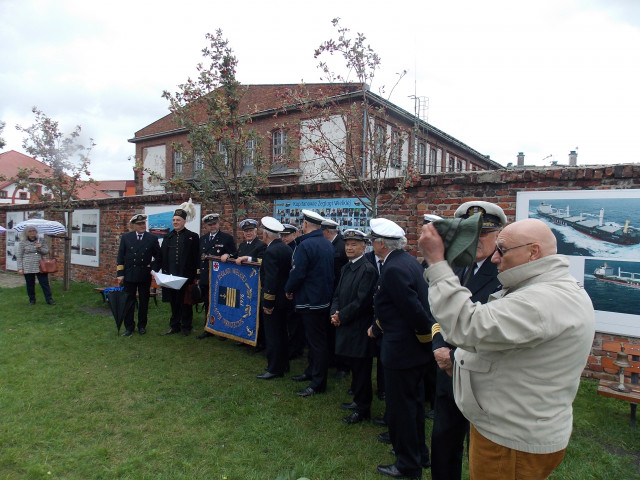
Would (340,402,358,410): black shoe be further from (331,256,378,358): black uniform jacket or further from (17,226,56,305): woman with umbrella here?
(17,226,56,305): woman with umbrella

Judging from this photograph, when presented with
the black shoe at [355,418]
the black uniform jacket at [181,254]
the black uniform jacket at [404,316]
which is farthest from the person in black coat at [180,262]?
the black uniform jacket at [404,316]

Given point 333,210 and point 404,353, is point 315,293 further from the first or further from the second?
point 333,210

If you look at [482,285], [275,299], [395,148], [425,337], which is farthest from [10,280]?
[482,285]

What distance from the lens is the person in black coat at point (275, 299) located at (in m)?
5.46

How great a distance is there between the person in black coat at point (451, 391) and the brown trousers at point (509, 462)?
654mm

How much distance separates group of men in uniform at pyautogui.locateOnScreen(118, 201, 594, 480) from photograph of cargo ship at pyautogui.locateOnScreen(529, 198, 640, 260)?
237 cm

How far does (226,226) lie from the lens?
9219mm

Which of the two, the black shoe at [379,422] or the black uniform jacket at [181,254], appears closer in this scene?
the black shoe at [379,422]

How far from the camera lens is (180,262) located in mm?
7406

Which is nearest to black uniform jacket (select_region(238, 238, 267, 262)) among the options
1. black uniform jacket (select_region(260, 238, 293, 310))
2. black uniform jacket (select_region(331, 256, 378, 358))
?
black uniform jacket (select_region(260, 238, 293, 310))

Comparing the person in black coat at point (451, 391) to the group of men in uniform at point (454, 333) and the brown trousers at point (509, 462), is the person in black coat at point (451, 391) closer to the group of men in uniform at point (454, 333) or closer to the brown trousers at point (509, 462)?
the group of men in uniform at point (454, 333)

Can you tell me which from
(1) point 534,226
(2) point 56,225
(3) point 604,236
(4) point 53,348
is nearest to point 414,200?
(3) point 604,236

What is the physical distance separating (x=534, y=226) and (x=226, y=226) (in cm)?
797

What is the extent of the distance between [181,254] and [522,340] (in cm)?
660
